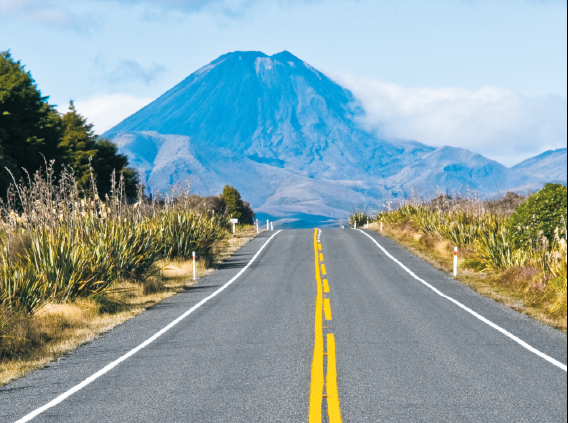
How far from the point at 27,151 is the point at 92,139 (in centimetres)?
2159

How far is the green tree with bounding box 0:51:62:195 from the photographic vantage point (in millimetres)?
40125

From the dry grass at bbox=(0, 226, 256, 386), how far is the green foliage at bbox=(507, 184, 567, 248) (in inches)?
402

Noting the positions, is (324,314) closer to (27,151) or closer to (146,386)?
(146,386)

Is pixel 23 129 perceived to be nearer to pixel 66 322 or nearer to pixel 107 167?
pixel 107 167

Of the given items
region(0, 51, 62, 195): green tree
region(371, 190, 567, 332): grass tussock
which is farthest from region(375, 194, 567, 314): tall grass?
region(0, 51, 62, 195): green tree

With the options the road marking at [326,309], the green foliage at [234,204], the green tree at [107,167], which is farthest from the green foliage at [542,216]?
the green foliage at [234,204]

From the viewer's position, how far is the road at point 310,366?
616 centimetres

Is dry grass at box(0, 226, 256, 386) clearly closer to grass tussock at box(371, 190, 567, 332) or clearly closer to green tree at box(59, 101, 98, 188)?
grass tussock at box(371, 190, 567, 332)

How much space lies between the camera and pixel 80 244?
47.2 feet

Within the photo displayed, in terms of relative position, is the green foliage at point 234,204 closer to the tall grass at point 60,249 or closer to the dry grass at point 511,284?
the dry grass at point 511,284

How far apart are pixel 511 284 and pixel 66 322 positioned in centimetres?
1172

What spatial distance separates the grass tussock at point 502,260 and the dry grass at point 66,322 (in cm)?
869

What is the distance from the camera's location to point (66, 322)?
11180 millimetres

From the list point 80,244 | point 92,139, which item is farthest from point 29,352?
point 92,139
